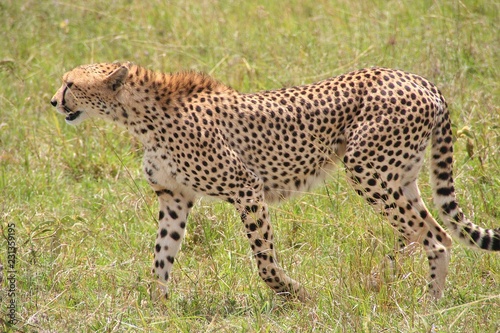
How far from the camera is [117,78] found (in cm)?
463

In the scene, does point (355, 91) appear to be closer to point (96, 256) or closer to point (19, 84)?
point (96, 256)

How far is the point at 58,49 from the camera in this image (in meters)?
7.71

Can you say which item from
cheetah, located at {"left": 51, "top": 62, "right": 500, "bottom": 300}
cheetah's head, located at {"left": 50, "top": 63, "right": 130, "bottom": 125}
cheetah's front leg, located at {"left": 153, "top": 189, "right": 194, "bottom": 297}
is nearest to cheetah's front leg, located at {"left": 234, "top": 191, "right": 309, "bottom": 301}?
cheetah, located at {"left": 51, "top": 62, "right": 500, "bottom": 300}

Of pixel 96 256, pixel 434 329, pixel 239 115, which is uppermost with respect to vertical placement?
pixel 239 115

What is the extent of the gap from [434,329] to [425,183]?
5.71 feet

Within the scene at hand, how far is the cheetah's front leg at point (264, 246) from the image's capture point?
4.42 m

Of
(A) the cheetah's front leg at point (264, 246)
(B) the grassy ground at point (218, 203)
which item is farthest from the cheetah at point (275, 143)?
(B) the grassy ground at point (218, 203)

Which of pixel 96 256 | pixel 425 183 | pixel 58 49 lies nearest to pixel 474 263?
pixel 425 183

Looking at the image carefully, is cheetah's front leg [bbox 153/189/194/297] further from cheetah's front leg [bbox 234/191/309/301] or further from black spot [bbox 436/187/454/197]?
black spot [bbox 436/187/454/197]

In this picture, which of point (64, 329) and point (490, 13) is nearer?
point (64, 329)

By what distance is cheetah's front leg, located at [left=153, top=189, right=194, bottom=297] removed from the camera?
4688 mm

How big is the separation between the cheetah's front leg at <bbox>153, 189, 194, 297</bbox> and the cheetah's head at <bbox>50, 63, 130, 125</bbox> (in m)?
0.51

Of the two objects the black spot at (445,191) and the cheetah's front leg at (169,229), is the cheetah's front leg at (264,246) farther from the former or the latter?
the black spot at (445,191)

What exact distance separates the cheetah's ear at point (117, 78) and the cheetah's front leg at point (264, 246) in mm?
829
